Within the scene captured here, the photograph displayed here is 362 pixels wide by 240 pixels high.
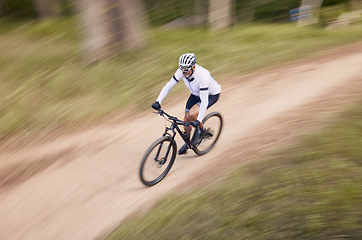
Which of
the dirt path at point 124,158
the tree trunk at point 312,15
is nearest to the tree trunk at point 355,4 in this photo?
the tree trunk at point 312,15

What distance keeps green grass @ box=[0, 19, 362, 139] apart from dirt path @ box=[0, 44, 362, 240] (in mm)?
886

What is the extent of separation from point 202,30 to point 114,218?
10092 mm

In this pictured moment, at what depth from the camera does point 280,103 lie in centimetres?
888

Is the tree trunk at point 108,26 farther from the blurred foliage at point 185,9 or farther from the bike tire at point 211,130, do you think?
the bike tire at point 211,130

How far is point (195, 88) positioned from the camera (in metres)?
6.46

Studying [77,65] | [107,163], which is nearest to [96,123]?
[107,163]

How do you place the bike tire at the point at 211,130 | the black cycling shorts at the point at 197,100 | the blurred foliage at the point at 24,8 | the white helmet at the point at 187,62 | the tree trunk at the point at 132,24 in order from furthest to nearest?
the blurred foliage at the point at 24,8
the tree trunk at the point at 132,24
the bike tire at the point at 211,130
the black cycling shorts at the point at 197,100
the white helmet at the point at 187,62

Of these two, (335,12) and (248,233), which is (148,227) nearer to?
(248,233)

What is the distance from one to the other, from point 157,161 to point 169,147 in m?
0.33

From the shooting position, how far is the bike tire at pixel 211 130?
7.26 meters

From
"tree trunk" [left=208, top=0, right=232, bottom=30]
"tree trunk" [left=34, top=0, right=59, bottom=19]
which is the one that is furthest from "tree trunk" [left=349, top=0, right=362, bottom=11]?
"tree trunk" [left=34, top=0, right=59, bottom=19]

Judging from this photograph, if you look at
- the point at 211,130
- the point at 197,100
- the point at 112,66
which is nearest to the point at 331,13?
the point at 112,66

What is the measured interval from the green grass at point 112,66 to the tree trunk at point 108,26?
38cm

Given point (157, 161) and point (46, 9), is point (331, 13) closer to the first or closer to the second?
point (157, 161)
